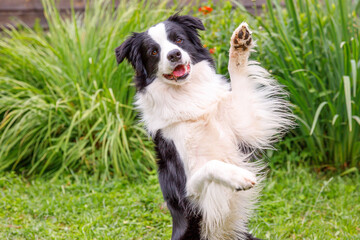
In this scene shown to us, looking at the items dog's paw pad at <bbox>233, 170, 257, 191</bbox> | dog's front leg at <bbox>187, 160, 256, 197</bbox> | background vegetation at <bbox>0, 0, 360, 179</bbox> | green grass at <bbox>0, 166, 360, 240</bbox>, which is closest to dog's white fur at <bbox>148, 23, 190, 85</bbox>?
dog's front leg at <bbox>187, 160, 256, 197</bbox>

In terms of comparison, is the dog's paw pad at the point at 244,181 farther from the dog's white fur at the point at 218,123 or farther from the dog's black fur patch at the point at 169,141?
the dog's black fur patch at the point at 169,141

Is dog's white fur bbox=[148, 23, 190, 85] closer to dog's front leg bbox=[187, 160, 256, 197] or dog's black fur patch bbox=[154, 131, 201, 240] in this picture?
dog's black fur patch bbox=[154, 131, 201, 240]

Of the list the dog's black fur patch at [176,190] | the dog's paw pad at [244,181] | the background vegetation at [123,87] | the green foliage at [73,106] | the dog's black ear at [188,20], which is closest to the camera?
the dog's paw pad at [244,181]

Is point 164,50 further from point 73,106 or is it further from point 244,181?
point 73,106

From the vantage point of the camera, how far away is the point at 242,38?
2.56 m

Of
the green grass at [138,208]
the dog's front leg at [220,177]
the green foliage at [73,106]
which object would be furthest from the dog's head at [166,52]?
the green foliage at [73,106]

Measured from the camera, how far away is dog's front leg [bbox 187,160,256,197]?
2.24 m

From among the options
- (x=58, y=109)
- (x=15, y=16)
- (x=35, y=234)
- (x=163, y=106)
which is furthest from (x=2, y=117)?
(x=163, y=106)

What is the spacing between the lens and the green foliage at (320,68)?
4.11 metres

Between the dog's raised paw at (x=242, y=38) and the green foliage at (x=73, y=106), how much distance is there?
2279 millimetres

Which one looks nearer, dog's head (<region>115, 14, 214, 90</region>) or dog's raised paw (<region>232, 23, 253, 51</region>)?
dog's raised paw (<region>232, 23, 253, 51</region>)

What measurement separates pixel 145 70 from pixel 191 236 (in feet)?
3.69

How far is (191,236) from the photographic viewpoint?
9.11 ft

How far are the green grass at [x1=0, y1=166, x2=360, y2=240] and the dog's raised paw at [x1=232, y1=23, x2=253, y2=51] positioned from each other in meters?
1.56
